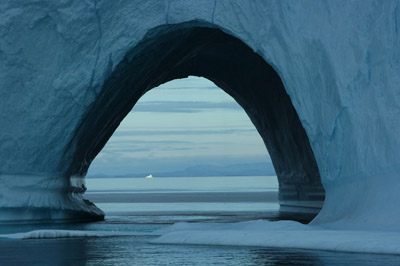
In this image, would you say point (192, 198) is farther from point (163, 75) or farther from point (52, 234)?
point (52, 234)

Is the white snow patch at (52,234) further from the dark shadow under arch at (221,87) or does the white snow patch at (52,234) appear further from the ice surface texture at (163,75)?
the dark shadow under arch at (221,87)

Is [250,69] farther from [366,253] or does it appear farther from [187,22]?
[366,253]

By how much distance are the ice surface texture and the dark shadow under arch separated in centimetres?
8

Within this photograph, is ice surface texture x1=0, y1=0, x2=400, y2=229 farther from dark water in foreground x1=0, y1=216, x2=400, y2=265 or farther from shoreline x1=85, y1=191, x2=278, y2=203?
shoreline x1=85, y1=191, x2=278, y2=203

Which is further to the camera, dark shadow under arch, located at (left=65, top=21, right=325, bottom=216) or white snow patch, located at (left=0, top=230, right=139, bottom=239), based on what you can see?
dark shadow under arch, located at (left=65, top=21, right=325, bottom=216)

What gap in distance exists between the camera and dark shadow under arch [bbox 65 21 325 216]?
18156 millimetres

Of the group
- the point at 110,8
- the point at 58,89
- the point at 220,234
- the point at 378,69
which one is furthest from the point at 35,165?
the point at 378,69

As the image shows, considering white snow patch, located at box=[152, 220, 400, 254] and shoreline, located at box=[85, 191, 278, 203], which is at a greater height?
shoreline, located at box=[85, 191, 278, 203]

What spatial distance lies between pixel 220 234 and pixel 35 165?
7.05m

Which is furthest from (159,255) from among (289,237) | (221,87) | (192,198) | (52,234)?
(192,198)

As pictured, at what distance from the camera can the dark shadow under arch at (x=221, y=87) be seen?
59.6ft

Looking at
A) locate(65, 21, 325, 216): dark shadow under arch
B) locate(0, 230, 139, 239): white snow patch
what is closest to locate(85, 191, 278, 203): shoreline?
locate(65, 21, 325, 216): dark shadow under arch

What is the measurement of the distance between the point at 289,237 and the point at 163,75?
1142 cm

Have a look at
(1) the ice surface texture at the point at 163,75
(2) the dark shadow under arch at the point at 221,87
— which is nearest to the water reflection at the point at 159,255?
(1) the ice surface texture at the point at 163,75
